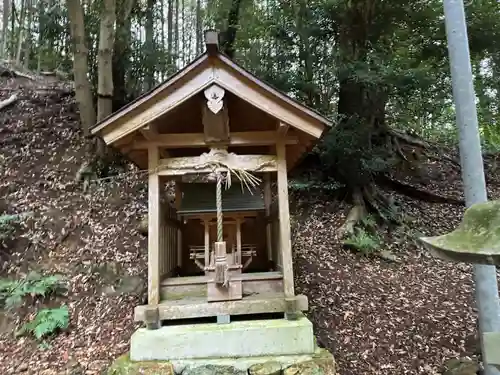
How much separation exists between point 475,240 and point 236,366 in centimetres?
284

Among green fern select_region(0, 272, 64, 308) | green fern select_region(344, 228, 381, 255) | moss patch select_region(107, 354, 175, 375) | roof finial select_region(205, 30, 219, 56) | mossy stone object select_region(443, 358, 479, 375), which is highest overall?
roof finial select_region(205, 30, 219, 56)

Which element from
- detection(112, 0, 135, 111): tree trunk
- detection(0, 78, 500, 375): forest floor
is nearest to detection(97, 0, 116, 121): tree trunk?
detection(112, 0, 135, 111): tree trunk

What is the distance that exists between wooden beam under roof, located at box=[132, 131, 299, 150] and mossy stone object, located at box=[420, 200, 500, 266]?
8.51 ft

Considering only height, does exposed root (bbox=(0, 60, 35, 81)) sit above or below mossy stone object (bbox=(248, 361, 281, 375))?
above

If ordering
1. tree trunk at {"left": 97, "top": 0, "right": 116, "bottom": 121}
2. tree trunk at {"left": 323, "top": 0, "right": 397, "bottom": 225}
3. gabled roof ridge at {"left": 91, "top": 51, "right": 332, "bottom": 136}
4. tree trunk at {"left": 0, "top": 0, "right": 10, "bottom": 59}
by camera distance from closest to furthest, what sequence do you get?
gabled roof ridge at {"left": 91, "top": 51, "right": 332, "bottom": 136}, tree trunk at {"left": 323, "top": 0, "right": 397, "bottom": 225}, tree trunk at {"left": 97, "top": 0, "right": 116, "bottom": 121}, tree trunk at {"left": 0, "top": 0, "right": 10, "bottom": 59}

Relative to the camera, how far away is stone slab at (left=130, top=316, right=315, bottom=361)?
4.04 metres

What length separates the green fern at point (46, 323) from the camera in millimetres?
5270

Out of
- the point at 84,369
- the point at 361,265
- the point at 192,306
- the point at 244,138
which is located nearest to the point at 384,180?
the point at 361,265

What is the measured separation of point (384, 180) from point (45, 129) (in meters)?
8.69

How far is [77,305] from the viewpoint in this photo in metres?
5.79

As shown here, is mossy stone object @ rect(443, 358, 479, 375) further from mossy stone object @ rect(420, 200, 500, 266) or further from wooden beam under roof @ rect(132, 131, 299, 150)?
mossy stone object @ rect(420, 200, 500, 266)

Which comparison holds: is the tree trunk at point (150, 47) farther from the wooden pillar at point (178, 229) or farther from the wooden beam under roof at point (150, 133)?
the wooden beam under roof at point (150, 133)

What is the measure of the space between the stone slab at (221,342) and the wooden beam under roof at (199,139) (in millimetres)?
1977

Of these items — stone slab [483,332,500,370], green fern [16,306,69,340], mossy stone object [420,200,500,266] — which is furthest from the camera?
green fern [16,306,69,340]
